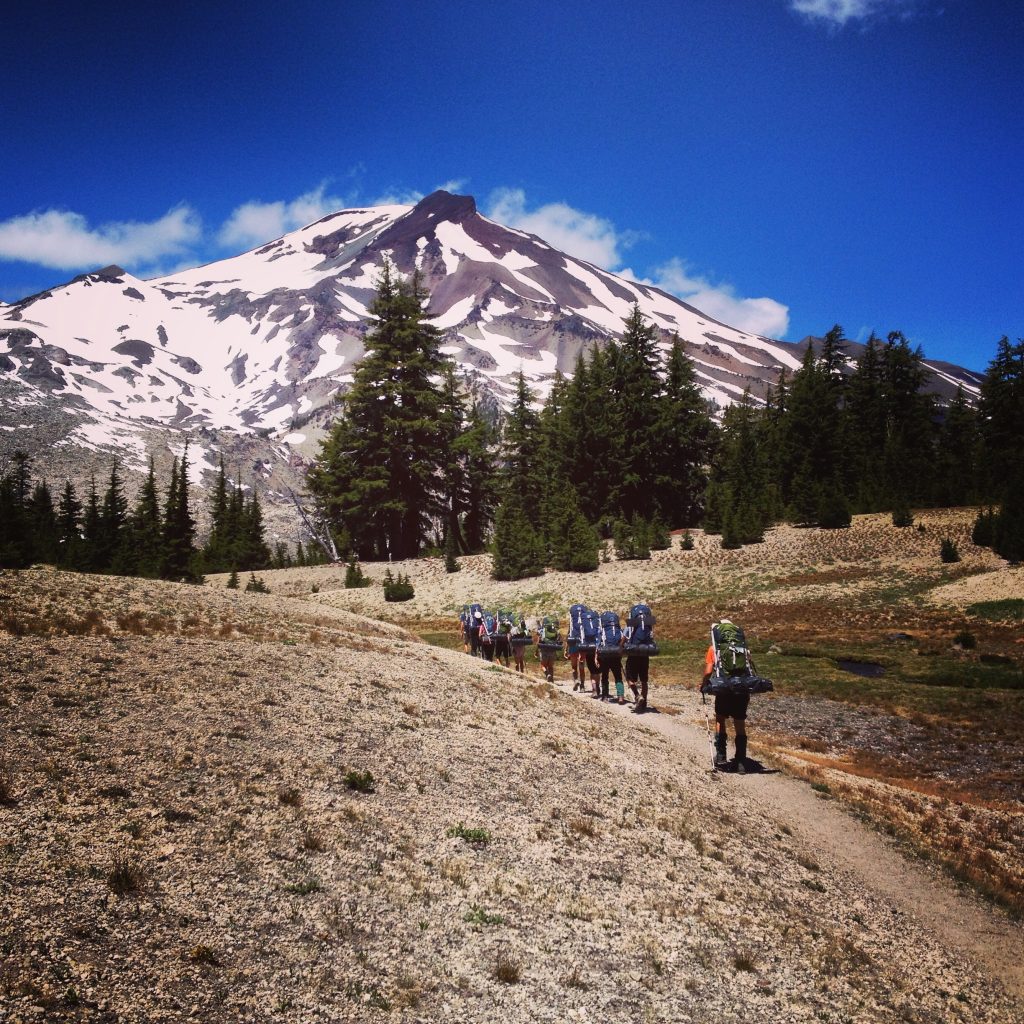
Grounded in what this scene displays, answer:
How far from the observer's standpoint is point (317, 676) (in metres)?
12.4

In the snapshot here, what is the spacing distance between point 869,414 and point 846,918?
238ft

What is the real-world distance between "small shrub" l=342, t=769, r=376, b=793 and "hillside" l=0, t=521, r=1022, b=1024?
0.04 metres

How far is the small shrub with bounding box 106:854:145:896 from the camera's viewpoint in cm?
486

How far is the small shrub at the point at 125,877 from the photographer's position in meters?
4.86

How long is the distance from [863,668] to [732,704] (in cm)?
Result: 1615

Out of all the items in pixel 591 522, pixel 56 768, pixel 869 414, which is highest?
pixel 869 414

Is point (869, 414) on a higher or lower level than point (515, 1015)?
higher

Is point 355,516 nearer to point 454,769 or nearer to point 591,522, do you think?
point 591,522

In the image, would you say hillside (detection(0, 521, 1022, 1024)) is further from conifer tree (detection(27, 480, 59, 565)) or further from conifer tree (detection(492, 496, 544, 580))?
conifer tree (detection(27, 480, 59, 565))

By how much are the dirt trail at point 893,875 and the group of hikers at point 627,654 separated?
1.05 m

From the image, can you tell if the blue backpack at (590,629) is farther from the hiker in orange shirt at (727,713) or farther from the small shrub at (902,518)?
the small shrub at (902,518)

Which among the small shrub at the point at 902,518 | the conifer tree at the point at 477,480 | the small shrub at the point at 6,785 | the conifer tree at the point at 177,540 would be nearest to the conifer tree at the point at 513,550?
the conifer tree at the point at 477,480

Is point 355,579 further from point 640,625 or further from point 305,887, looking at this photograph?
point 305,887

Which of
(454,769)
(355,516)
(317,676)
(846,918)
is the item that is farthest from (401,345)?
(846,918)
